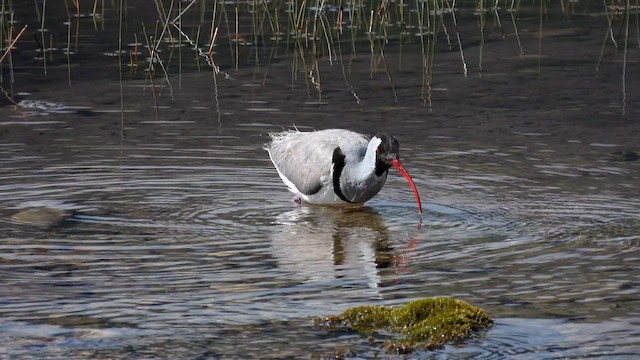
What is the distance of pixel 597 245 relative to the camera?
29.3 feet

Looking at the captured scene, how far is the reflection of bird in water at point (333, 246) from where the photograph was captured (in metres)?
8.42

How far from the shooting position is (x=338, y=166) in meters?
10.4

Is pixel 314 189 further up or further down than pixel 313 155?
further down

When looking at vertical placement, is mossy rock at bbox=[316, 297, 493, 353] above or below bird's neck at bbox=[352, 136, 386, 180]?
below

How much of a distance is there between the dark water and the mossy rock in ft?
0.35

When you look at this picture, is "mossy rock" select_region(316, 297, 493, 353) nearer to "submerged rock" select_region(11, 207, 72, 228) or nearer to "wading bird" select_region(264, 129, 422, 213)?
"wading bird" select_region(264, 129, 422, 213)

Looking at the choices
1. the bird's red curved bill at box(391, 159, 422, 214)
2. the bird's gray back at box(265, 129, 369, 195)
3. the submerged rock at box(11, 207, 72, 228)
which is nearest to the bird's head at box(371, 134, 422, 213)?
the bird's red curved bill at box(391, 159, 422, 214)

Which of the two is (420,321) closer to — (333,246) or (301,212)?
(333,246)

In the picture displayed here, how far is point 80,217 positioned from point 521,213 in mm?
3136

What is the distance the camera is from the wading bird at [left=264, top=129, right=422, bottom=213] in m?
10.2

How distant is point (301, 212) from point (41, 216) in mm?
1925

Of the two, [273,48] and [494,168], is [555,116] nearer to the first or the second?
[494,168]

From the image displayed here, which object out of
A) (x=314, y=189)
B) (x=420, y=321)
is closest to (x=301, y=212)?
(x=314, y=189)

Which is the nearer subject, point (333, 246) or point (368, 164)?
point (333, 246)
